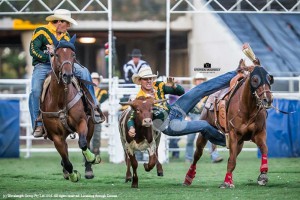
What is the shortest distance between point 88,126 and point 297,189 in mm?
3445

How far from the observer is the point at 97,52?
3784 centimetres

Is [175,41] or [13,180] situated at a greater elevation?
[175,41]

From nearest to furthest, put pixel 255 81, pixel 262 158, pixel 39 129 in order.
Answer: pixel 255 81, pixel 262 158, pixel 39 129

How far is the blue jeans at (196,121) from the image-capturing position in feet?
51.3

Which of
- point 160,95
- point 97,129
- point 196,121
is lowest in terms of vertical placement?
point 97,129

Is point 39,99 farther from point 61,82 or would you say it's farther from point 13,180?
point 13,180

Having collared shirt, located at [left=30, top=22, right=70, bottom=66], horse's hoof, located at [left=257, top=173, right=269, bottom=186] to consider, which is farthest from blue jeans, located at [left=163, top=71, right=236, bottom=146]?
collared shirt, located at [left=30, top=22, right=70, bottom=66]

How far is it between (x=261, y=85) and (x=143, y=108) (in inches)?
69.4

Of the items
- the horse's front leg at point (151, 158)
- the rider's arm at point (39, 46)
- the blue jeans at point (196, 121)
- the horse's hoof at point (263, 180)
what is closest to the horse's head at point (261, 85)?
the blue jeans at point (196, 121)

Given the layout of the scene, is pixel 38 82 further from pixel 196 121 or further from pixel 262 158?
pixel 262 158

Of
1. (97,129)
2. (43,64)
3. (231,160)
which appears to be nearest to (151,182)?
(231,160)

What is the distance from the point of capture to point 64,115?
15469 mm

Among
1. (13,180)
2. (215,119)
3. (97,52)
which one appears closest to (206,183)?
(215,119)

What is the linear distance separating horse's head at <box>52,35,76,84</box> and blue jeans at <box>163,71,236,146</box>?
196 cm
